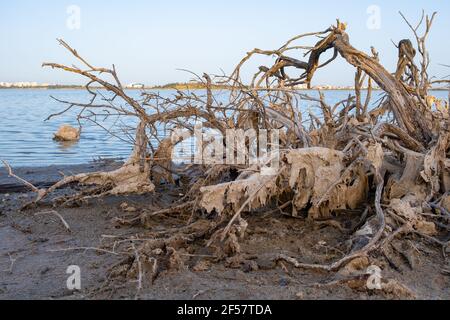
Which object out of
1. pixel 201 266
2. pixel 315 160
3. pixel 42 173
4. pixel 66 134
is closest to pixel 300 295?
pixel 201 266

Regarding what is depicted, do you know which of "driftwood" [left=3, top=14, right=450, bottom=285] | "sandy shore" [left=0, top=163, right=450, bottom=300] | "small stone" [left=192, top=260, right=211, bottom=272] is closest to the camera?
"sandy shore" [left=0, top=163, right=450, bottom=300]

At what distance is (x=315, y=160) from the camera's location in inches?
171

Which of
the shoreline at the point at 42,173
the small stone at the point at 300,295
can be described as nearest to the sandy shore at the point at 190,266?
the small stone at the point at 300,295

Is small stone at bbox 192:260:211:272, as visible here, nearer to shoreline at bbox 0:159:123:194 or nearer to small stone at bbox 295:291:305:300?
small stone at bbox 295:291:305:300

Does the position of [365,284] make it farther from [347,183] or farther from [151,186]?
[151,186]

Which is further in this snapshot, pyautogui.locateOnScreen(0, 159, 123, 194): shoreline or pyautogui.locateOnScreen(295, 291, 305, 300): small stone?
pyautogui.locateOnScreen(0, 159, 123, 194): shoreline

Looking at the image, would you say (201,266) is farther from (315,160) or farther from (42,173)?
(42,173)

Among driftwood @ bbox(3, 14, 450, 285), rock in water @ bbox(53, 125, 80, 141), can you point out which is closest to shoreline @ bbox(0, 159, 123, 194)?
driftwood @ bbox(3, 14, 450, 285)

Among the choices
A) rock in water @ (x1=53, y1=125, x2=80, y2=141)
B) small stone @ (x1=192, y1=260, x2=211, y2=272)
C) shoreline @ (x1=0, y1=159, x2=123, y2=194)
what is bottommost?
small stone @ (x1=192, y1=260, x2=211, y2=272)

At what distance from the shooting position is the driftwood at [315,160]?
408cm

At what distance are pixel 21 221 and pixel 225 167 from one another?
6.52 ft

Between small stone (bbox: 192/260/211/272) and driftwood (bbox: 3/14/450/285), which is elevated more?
driftwood (bbox: 3/14/450/285)

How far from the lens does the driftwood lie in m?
4.08
